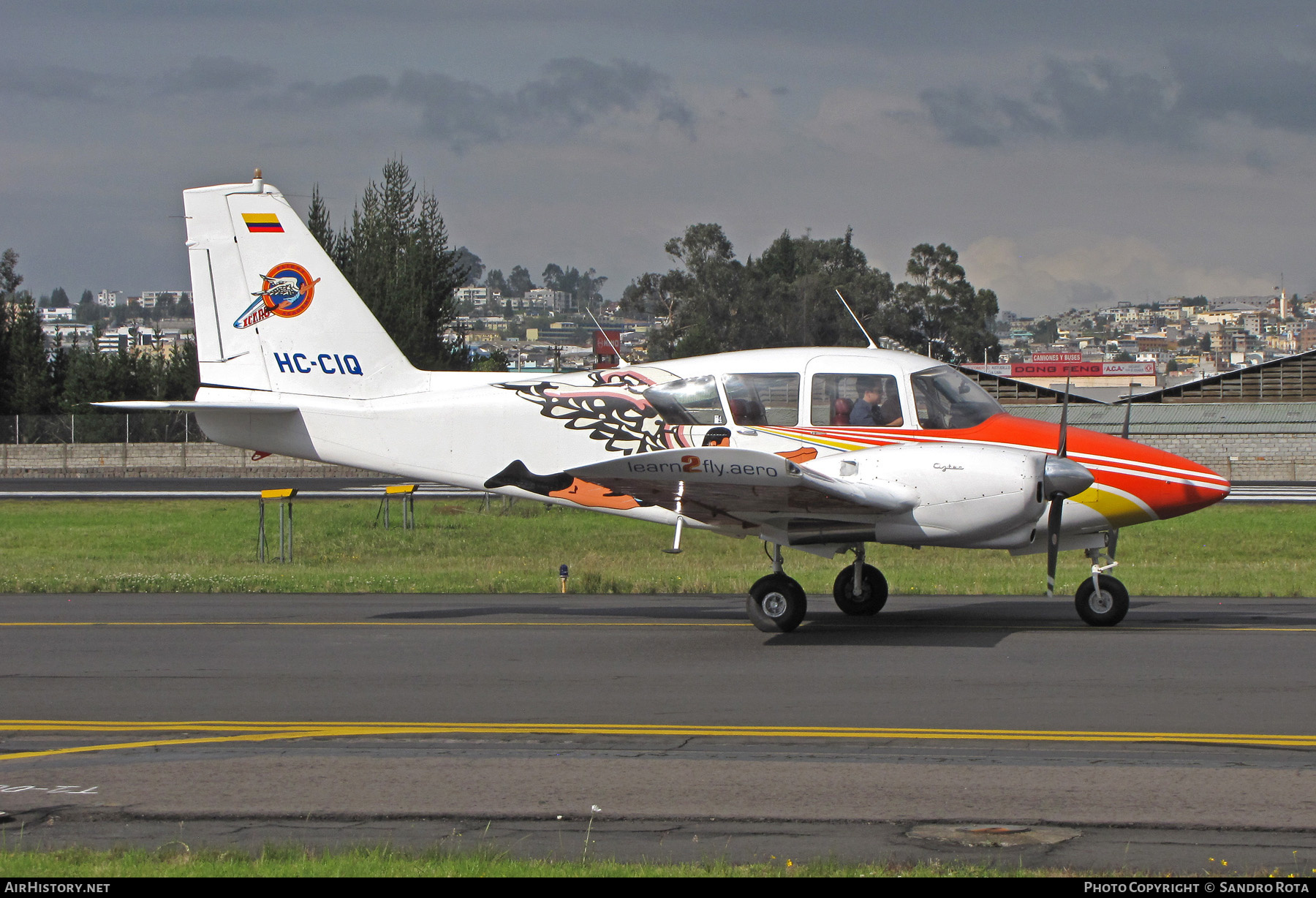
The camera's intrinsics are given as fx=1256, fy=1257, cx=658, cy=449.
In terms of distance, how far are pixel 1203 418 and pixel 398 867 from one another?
2163 inches

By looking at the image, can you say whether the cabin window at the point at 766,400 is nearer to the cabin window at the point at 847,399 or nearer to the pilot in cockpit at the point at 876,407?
the cabin window at the point at 847,399

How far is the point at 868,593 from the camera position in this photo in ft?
46.3

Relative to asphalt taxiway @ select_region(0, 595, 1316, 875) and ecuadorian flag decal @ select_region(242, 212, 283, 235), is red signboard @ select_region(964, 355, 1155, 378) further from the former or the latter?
asphalt taxiway @ select_region(0, 595, 1316, 875)

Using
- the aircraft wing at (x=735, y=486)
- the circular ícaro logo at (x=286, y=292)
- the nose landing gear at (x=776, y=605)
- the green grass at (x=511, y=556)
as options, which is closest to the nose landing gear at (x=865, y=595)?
the nose landing gear at (x=776, y=605)

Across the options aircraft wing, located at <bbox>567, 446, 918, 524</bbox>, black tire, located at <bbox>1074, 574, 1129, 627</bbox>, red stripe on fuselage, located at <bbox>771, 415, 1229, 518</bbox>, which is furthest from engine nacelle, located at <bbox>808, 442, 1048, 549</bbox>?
black tire, located at <bbox>1074, 574, 1129, 627</bbox>

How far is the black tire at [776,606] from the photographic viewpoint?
41.8 ft

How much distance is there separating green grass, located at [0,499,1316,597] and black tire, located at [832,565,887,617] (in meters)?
2.82

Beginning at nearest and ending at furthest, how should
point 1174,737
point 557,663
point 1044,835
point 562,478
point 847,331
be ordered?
point 1044,835, point 1174,737, point 557,663, point 562,478, point 847,331

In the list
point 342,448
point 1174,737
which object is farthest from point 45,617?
point 1174,737

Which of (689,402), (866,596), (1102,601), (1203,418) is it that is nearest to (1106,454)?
(1102,601)

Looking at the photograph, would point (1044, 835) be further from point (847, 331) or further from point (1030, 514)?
point (847, 331)

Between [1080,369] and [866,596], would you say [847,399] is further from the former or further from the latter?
[1080,369]

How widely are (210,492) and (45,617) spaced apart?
91.6ft

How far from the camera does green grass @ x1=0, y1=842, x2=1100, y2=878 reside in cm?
552
